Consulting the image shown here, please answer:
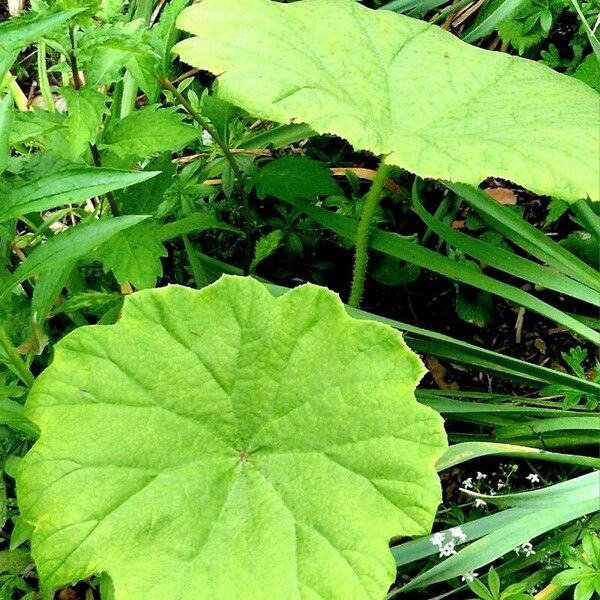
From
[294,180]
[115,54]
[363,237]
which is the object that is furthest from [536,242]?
[115,54]

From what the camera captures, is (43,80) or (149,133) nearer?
(149,133)

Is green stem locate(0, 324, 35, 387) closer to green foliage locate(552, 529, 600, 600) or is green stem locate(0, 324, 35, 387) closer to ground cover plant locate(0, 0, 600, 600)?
ground cover plant locate(0, 0, 600, 600)

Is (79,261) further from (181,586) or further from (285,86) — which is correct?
(181,586)

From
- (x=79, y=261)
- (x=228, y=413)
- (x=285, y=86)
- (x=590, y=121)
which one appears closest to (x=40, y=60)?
(x=79, y=261)

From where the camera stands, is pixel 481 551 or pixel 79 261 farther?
pixel 79 261

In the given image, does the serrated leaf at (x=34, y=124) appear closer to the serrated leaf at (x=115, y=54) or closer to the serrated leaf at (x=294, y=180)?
the serrated leaf at (x=115, y=54)

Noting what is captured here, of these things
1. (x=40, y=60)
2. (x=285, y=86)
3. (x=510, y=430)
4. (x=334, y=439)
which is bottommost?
(x=510, y=430)

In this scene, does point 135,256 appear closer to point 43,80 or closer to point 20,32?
point 20,32

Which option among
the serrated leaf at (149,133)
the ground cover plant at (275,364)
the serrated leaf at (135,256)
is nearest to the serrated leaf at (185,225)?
the ground cover plant at (275,364)
